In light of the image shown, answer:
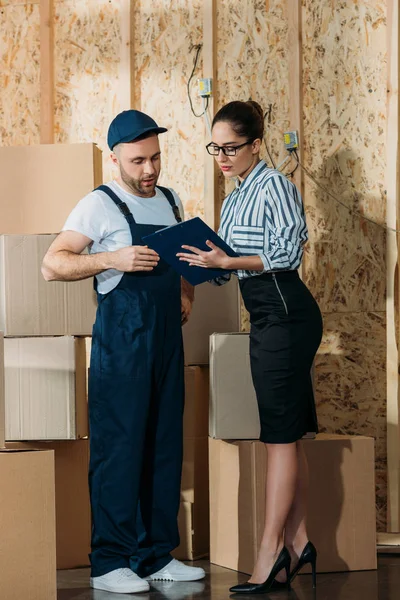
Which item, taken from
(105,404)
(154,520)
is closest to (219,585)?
(154,520)

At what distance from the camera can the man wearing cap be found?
10.8 ft

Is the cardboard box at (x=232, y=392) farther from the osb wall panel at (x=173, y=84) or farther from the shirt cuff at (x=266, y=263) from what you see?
the osb wall panel at (x=173, y=84)

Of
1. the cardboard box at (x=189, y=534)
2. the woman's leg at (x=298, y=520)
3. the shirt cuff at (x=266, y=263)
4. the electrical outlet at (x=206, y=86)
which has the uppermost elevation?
the electrical outlet at (x=206, y=86)

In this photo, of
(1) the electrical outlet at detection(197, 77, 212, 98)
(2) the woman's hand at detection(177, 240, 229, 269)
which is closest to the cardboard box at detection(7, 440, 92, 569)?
(2) the woman's hand at detection(177, 240, 229, 269)

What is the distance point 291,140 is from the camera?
439 cm

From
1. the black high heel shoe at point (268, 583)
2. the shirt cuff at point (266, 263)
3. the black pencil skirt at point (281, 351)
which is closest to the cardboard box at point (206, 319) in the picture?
the black pencil skirt at point (281, 351)

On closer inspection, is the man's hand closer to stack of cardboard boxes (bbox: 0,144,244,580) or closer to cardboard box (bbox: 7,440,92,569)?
stack of cardboard boxes (bbox: 0,144,244,580)

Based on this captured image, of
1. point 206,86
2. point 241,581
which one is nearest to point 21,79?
point 206,86

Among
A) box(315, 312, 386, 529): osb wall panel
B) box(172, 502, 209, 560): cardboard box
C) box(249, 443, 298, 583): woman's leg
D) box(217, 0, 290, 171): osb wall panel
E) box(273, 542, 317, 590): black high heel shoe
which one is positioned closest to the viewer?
box(249, 443, 298, 583): woman's leg

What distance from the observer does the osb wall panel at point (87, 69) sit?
15.1ft

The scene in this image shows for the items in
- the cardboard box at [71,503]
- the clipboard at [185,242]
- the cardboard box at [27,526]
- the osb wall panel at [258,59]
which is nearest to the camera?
the cardboard box at [27,526]

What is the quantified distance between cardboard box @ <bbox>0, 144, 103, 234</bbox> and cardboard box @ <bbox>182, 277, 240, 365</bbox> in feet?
2.13

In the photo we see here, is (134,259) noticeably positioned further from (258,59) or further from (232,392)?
(258,59)

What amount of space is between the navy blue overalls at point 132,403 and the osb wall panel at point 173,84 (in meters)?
1.19
